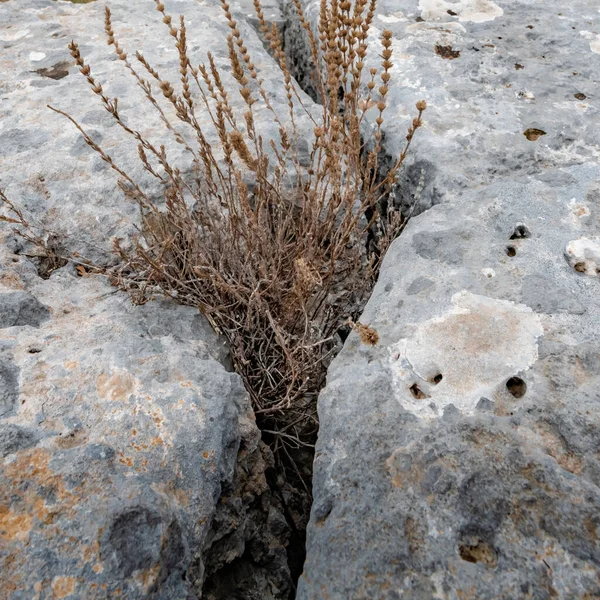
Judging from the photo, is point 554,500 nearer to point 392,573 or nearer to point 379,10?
point 392,573

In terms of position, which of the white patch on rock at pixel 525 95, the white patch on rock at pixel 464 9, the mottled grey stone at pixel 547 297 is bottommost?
the mottled grey stone at pixel 547 297

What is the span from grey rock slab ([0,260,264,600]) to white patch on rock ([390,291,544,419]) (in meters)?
0.45

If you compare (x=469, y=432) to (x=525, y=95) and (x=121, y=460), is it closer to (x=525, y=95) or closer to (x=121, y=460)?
(x=121, y=460)

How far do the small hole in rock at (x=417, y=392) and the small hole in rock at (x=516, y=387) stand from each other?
7.6 inches

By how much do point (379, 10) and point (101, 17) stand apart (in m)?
1.73

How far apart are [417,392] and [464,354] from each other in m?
0.16

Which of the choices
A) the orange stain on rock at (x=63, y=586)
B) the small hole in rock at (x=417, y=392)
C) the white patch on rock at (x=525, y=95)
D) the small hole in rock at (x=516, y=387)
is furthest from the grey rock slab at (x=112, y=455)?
the white patch on rock at (x=525, y=95)

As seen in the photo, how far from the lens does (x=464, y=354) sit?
50.0 inches

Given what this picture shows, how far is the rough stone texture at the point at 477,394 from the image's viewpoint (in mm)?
972

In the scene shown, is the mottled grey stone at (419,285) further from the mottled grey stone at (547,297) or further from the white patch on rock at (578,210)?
the white patch on rock at (578,210)

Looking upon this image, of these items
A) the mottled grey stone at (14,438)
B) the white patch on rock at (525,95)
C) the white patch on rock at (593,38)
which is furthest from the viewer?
the white patch on rock at (593,38)

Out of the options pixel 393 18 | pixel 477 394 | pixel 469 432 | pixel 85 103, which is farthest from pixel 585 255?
pixel 85 103

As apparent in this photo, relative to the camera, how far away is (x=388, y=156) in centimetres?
214

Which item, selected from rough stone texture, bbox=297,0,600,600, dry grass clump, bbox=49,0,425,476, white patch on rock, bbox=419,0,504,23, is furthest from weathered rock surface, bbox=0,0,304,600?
white patch on rock, bbox=419,0,504,23
